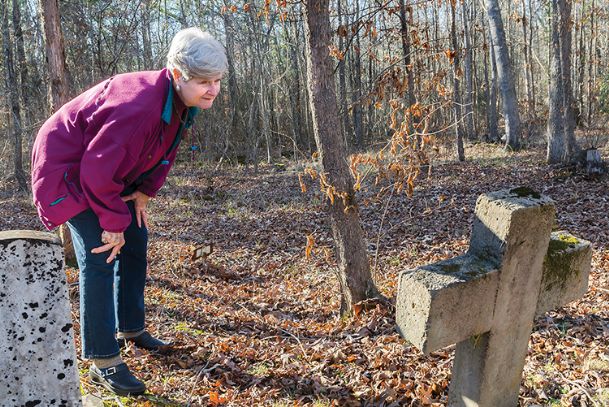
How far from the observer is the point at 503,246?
2.08m

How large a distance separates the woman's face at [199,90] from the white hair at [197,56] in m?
0.04

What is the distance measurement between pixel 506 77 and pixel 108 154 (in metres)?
15.4

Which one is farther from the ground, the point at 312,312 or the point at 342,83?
the point at 342,83

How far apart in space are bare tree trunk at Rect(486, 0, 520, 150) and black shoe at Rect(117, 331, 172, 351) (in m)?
14.4

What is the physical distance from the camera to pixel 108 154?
2514 millimetres

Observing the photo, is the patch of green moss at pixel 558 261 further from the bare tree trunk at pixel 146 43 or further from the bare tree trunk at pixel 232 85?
the bare tree trunk at pixel 232 85

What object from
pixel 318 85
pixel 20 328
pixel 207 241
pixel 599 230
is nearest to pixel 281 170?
pixel 207 241

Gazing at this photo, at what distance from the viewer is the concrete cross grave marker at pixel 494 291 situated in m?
1.98

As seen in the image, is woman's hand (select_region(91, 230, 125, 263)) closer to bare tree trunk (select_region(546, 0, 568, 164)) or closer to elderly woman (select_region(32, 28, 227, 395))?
elderly woman (select_region(32, 28, 227, 395))

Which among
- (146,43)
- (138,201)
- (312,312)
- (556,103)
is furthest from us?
(146,43)

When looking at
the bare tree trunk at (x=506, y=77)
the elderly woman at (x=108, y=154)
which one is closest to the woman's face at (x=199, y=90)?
the elderly woman at (x=108, y=154)

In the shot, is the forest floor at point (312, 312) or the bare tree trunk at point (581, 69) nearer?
the forest floor at point (312, 312)

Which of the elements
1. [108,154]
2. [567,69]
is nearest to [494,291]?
[108,154]

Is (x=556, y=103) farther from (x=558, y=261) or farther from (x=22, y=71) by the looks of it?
(x=22, y=71)
